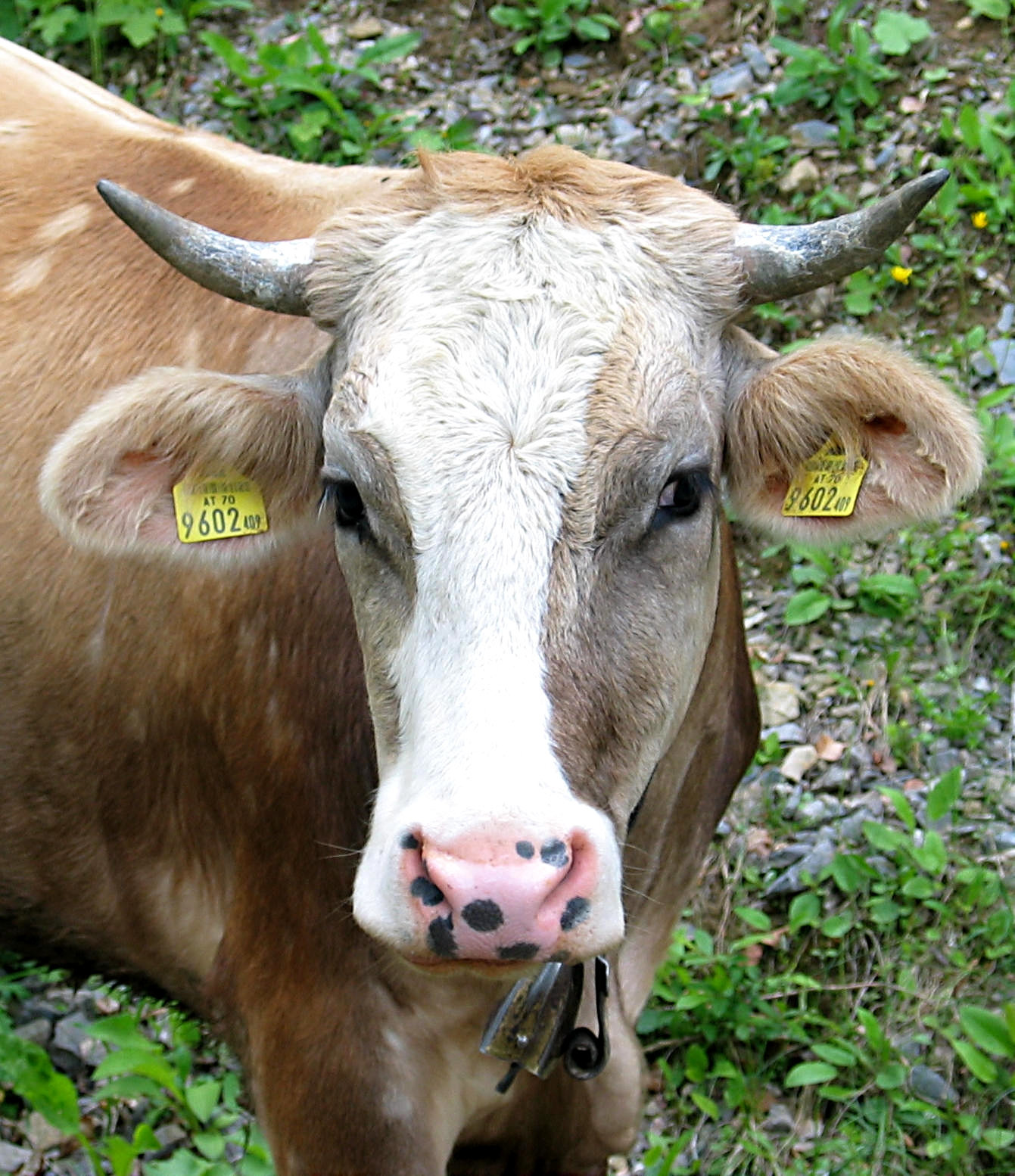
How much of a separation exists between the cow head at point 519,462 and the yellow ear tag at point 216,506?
3 centimetres

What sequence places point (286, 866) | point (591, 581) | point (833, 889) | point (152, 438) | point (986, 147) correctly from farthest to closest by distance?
1. point (986, 147)
2. point (833, 889)
3. point (286, 866)
4. point (152, 438)
5. point (591, 581)

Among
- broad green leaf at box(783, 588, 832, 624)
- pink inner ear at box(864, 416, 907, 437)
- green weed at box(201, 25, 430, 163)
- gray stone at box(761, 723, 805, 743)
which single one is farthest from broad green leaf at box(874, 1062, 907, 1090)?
green weed at box(201, 25, 430, 163)

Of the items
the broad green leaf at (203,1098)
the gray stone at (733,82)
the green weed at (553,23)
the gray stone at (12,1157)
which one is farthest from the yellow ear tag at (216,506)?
the green weed at (553,23)

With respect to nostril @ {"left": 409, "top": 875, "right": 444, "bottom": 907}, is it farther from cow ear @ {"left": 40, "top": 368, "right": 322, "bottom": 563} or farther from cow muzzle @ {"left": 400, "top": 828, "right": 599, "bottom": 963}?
cow ear @ {"left": 40, "top": 368, "right": 322, "bottom": 563}

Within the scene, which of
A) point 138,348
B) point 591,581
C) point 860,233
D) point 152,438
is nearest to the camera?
point 591,581

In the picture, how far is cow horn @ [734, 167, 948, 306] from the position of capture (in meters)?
2.74

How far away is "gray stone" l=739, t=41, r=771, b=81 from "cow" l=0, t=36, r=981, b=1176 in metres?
2.75

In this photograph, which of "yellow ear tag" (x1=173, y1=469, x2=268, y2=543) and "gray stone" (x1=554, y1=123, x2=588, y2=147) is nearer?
"yellow ear tag" (x1=173, y1=469, x2=268, y2=543)

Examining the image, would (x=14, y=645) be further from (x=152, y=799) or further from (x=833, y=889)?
(x=833, y=889)

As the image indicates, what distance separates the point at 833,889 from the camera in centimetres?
455

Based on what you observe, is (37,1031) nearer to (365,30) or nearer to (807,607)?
(807,607)

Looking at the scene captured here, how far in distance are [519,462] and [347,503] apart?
0.43 metres

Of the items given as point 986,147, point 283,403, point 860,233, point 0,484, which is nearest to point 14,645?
point 0,484

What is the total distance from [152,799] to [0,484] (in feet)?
2.87
